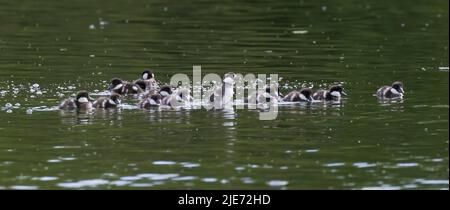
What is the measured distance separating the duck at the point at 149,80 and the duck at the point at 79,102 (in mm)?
1566

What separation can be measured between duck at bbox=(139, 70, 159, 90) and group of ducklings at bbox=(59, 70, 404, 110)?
8.2 inches

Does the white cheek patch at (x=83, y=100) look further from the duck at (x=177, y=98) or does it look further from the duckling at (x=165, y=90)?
the duckling at (x=165, y=90)

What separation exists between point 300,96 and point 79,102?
345 cm

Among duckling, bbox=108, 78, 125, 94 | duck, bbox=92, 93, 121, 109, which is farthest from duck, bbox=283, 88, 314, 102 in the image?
duckling, bbox=108, 78, 125, 94

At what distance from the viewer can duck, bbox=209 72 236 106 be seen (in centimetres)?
1791

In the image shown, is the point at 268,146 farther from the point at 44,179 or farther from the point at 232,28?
the point at 232,28

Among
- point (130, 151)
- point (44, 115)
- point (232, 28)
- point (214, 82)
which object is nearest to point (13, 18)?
point (232, 28)

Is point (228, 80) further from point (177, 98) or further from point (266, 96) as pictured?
point (177, 98)

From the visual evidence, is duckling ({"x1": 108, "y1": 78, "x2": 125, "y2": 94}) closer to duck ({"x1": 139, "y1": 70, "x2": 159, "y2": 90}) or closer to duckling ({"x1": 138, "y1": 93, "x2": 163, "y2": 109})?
duck ({"x1": 139, "y1": 70, "x2": 159, "y2": 90})

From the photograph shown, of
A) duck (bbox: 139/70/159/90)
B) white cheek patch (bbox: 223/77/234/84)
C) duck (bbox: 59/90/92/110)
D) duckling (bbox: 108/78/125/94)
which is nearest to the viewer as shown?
duck (bbox: 59/90/92/110)

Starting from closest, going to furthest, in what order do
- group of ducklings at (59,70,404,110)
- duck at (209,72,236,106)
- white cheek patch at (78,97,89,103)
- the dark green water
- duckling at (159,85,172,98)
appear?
the dark green water, white cheek patch at (78,97,89,103), group of ducklings at (59,70,404,110), duck at (209,72,236,106), duckling at (159,85,172,98)

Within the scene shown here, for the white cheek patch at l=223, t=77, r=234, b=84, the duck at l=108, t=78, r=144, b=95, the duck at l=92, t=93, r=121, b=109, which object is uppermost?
the white cheek patch at l=223, t=77, r=234, b=84

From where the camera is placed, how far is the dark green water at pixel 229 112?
13250 millimetres

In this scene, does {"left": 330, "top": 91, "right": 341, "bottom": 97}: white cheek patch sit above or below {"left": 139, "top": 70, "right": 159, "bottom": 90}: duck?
below
